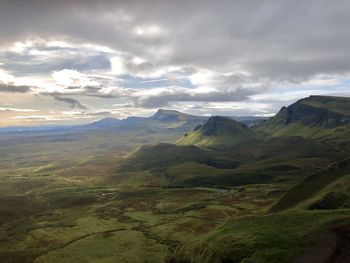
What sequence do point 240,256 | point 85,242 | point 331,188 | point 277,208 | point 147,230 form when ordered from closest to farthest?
point 240,256
point 331,188
point 277,208
point 85,242
point 147,230

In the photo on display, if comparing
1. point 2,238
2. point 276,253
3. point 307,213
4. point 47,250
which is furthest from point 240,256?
point 2,238

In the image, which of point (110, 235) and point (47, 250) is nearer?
point (47, 250)

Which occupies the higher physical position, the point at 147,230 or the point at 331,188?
the point at 331,188

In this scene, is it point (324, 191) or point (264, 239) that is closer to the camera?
point (264, 239)

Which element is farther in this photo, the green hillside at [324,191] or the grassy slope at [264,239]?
the green hillside at [324,191]

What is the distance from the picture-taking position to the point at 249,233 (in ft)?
293

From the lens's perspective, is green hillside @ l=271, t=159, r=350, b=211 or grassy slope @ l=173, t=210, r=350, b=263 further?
green hillside @ l=271, t=159, r=350, b=211

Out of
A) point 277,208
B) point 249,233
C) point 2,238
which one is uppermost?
point 249,233

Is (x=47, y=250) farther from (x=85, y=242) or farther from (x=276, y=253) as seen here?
(x=276, y=253)

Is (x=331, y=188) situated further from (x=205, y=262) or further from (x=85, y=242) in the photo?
(x=85, y=242)

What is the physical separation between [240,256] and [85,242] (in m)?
110

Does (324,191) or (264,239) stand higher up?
(264,239)

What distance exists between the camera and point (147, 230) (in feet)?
619

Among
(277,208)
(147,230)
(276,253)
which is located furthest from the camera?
(147,230)
